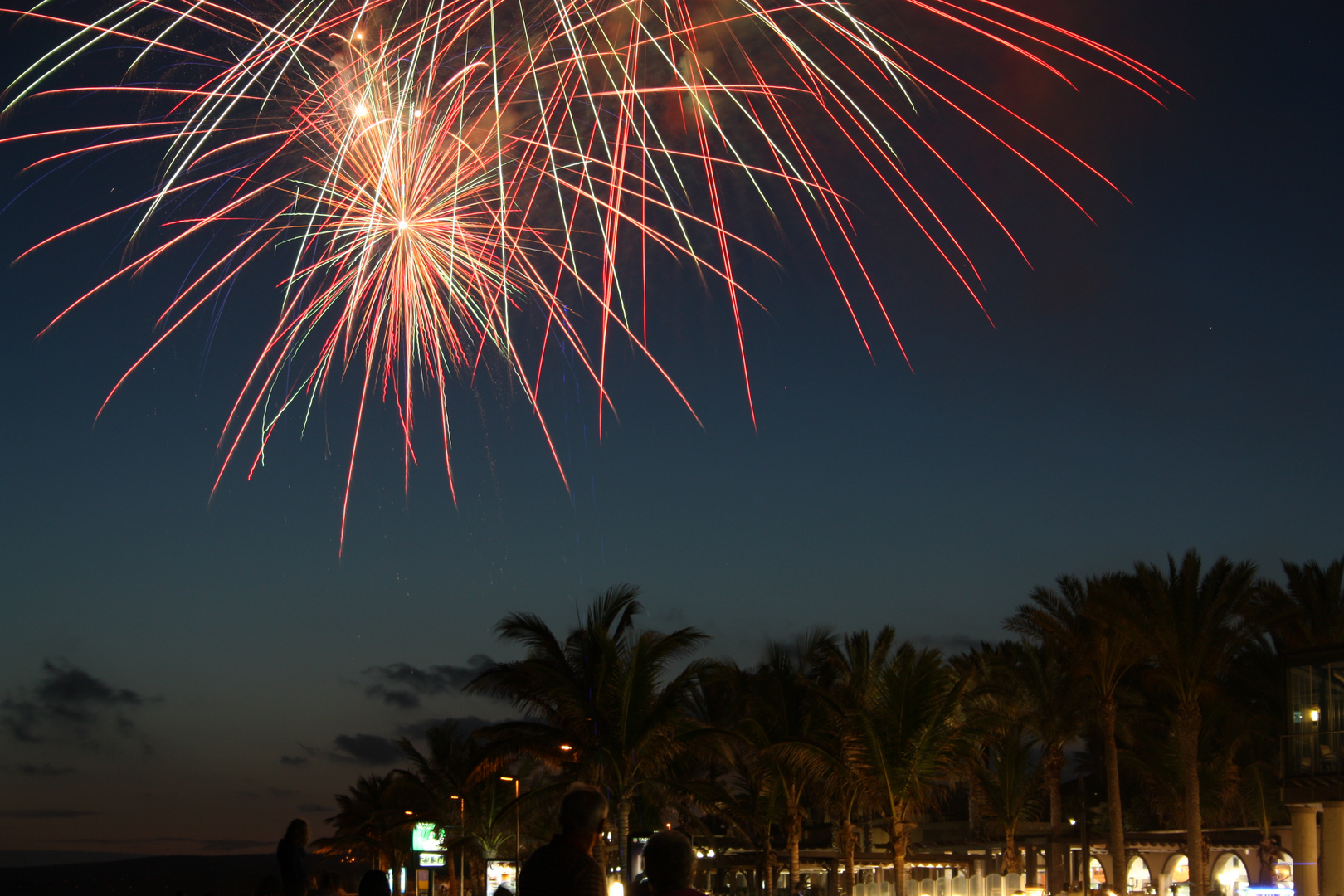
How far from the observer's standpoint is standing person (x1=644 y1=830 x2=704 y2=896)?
12.2 feet

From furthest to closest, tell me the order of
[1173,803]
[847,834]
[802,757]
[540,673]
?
[1173,803] → [847,834] → [802,757] → [540,673]

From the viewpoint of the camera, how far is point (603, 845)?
77.2 feet

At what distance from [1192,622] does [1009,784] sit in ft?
35.4

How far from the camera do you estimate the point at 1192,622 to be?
2559cm

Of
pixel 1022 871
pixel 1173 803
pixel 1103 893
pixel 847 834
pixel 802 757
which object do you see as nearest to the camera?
pixel 802 757

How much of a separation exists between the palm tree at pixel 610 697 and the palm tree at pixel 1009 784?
14.3 meters

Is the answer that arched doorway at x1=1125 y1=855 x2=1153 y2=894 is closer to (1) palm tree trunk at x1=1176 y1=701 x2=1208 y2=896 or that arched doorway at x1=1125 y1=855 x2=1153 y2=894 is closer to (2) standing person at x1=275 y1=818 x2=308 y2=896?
(1) palm tree trunk at x1=1176 y1=701 x2=1208 y2=896

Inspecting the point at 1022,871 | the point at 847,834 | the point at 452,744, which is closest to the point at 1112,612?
the point at 847,834

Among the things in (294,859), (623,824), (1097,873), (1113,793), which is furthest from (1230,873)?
(294,859)

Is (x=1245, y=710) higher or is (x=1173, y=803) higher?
(x=1245, y=710)

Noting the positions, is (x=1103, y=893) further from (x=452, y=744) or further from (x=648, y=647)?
(x=452, y=744)

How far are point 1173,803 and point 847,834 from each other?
11.2 metres

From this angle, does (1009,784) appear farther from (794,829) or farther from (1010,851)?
(794,829)

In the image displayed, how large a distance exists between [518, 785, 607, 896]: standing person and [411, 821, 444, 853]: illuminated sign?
3740 centimetres
